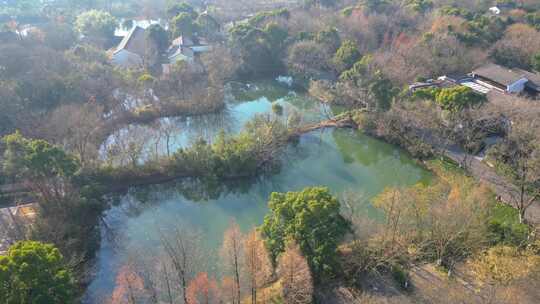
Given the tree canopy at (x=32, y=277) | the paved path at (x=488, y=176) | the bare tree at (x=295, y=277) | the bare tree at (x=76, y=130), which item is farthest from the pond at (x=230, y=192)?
the bare tree at (x=295, y=277)

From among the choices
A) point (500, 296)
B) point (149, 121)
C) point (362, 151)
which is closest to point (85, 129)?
point (149, 121)

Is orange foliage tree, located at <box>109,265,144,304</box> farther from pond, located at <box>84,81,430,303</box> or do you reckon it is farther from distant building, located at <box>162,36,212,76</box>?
distant building, located at <box>162,36,212,76</box>

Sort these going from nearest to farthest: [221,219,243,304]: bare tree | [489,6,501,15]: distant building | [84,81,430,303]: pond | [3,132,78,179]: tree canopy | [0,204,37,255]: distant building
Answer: [221,219,243,304]: bare tree, [0,204,37,255]: distant building, [3,132,78,179]: tree canopy, [84,81,430,303]: pond, [489,6,501,15]: distant building

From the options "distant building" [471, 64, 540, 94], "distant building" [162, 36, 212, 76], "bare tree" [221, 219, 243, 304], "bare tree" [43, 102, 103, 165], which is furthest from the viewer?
"distant building" [162, 36, 212, 76]

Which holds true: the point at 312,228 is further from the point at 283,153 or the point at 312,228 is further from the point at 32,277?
the point at 283,153

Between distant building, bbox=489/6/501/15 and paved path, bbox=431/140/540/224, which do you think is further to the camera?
distant building, bbox=489/6/501/15

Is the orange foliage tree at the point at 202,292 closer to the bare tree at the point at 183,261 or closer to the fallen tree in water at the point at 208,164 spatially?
the bare tree at the point at 183,261

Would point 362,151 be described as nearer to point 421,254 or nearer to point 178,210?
point 421,254

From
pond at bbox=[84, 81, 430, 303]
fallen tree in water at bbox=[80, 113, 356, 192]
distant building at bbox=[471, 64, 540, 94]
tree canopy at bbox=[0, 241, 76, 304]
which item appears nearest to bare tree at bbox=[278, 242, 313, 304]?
pond at bbox=[84, 81, 430, 303]
